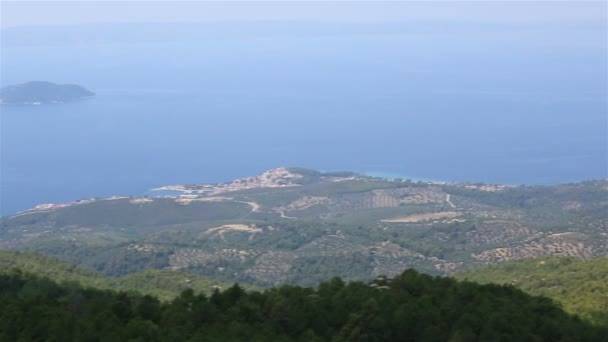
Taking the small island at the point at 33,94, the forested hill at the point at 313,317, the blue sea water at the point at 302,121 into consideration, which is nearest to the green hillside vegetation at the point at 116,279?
the forested hill at the point at 313,317

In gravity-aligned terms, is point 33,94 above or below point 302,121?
above

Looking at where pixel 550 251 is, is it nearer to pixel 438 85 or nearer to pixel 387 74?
pixel 438 85

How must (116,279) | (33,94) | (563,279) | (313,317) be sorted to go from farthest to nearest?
1. (33,94)
2. (116,279)
3. (563,279)
4. (313,317)

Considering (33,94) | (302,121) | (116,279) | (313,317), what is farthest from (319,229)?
(33,94)

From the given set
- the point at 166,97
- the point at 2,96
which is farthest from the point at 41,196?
the point at 166,97

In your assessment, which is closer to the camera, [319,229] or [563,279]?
[563,279]

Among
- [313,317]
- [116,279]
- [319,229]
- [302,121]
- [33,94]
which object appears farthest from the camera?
[33,94]

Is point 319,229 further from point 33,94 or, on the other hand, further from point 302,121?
point 33,94
